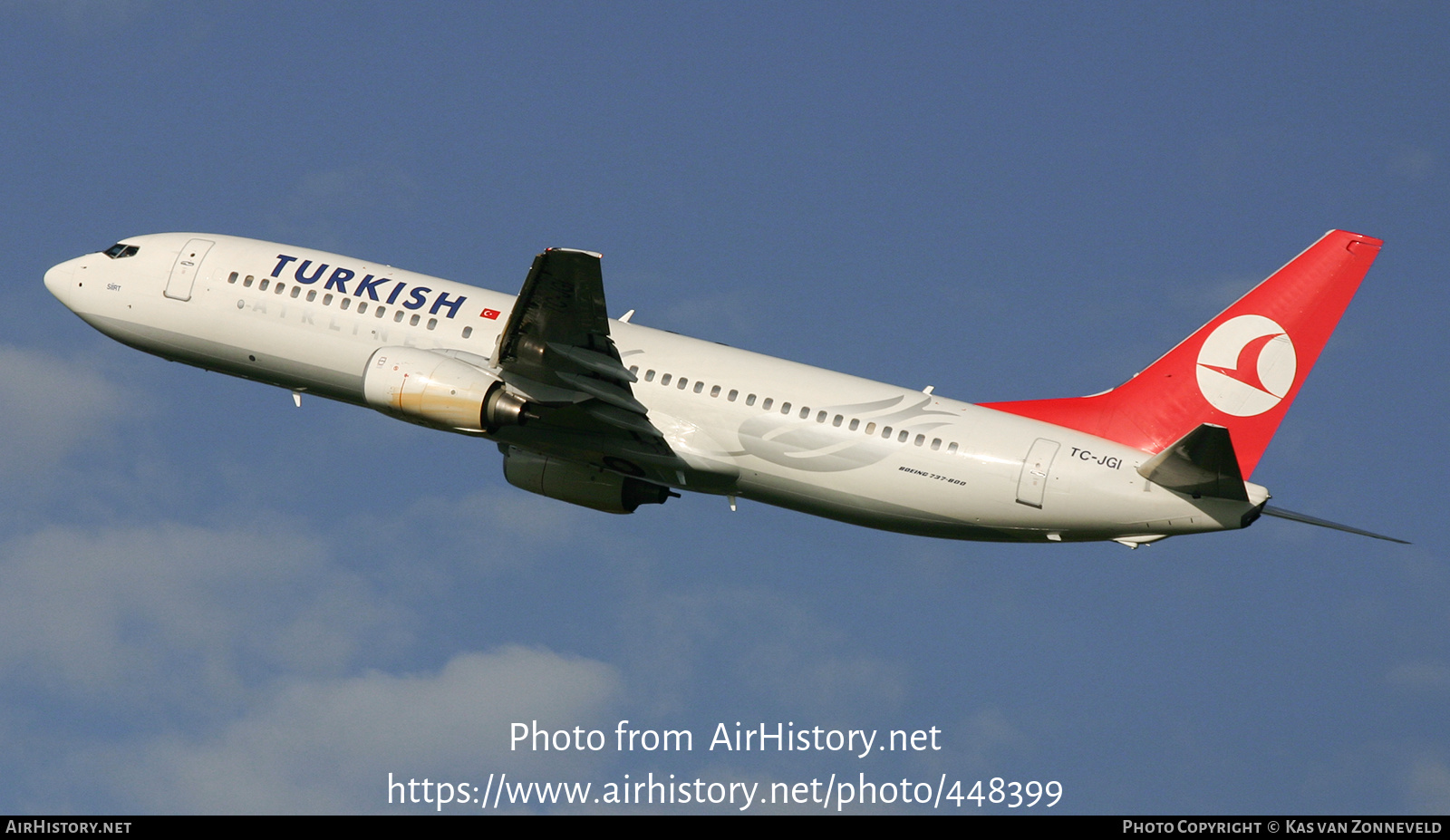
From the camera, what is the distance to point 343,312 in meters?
36.6

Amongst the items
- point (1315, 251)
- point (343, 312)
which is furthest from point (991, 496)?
point (343, 312)

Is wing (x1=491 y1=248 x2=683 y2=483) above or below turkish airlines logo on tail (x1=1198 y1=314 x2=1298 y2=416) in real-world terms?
below

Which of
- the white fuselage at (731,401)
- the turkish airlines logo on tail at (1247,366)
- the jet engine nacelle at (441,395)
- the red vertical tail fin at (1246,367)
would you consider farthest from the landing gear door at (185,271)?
the turkish airlines logo on tail at (1247,366)

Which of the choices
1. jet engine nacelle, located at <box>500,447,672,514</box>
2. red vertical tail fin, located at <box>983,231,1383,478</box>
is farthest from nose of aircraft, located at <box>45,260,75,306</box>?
red vertical tail fin, located at <box>983,231,1383,478</box>

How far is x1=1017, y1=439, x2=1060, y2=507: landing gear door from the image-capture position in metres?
32.0

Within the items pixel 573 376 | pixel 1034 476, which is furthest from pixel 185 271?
pixel 1034 476

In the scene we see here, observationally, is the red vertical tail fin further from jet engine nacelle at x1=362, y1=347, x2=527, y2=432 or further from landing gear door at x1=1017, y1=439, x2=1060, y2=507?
jet engine nacelle at x1=362, y1=347, x2=527, y2=432

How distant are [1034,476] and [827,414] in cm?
478

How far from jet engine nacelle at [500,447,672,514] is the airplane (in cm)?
6

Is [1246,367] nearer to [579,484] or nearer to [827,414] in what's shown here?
[827,414]

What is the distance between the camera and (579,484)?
36312 millimetres

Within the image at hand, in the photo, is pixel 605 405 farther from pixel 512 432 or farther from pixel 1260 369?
A: pixel 1260 369

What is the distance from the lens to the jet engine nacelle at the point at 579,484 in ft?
119

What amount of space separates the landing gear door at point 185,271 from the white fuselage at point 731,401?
5 cm
